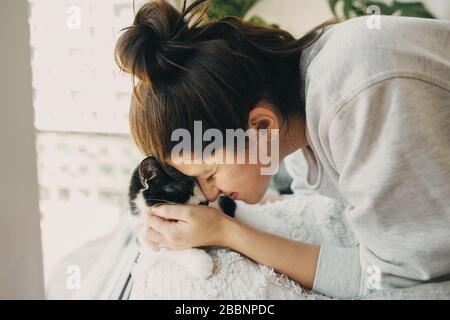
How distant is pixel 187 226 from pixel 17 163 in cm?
30

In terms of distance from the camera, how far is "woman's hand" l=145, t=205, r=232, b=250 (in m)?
0.74

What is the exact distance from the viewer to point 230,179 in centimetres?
77

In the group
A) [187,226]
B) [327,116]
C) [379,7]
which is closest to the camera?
[327,116]

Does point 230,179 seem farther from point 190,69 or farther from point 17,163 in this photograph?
point 17,163

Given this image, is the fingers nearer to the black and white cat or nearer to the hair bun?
the black and white cat

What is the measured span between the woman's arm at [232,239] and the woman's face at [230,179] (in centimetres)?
5

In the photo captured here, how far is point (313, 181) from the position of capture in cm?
96

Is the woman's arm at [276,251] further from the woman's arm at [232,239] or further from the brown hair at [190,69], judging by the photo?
the brown hair at [190,69]

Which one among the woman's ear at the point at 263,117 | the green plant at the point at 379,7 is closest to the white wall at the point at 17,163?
the woman's ear at the point at 263,117

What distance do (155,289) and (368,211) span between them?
1.24ft

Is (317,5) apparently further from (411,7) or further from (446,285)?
(446,285)

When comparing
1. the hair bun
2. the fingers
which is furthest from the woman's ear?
the fingers

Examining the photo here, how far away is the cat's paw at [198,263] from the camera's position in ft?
2.28

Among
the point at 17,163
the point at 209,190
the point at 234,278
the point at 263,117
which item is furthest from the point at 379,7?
the point at 17,163
